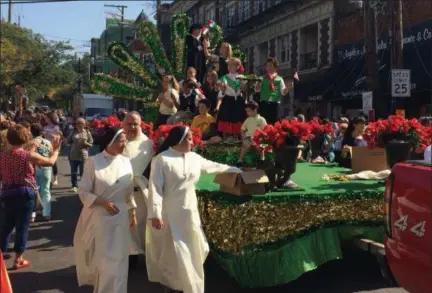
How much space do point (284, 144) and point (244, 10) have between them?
31.4 metres

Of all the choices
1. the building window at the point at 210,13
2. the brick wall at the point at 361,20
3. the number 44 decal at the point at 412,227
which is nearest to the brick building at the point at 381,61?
the brick wall at the point at 361,20

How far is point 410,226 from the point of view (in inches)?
133

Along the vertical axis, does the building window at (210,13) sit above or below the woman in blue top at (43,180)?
above

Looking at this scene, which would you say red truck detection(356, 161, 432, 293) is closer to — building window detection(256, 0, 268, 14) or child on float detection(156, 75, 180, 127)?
child on float detection(156, 75, 180, 127)

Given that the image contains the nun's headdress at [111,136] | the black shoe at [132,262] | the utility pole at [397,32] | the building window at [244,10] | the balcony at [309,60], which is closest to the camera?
the nun's headdress at [111,136]

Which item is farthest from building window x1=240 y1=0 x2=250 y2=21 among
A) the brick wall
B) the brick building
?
the brick wall

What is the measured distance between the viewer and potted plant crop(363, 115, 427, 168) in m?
6.14

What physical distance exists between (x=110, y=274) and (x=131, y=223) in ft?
2.12

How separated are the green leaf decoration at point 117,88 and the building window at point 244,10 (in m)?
25.3

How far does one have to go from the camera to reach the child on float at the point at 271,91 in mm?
8977

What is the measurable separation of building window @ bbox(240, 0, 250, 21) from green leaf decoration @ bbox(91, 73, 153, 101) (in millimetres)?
25302

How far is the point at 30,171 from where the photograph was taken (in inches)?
269

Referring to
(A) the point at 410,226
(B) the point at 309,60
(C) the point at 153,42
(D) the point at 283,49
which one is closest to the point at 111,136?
(A) the point at 410,226

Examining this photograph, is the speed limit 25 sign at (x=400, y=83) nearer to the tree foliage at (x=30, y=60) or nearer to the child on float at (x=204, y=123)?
the child on float at (x=204, y=123)
